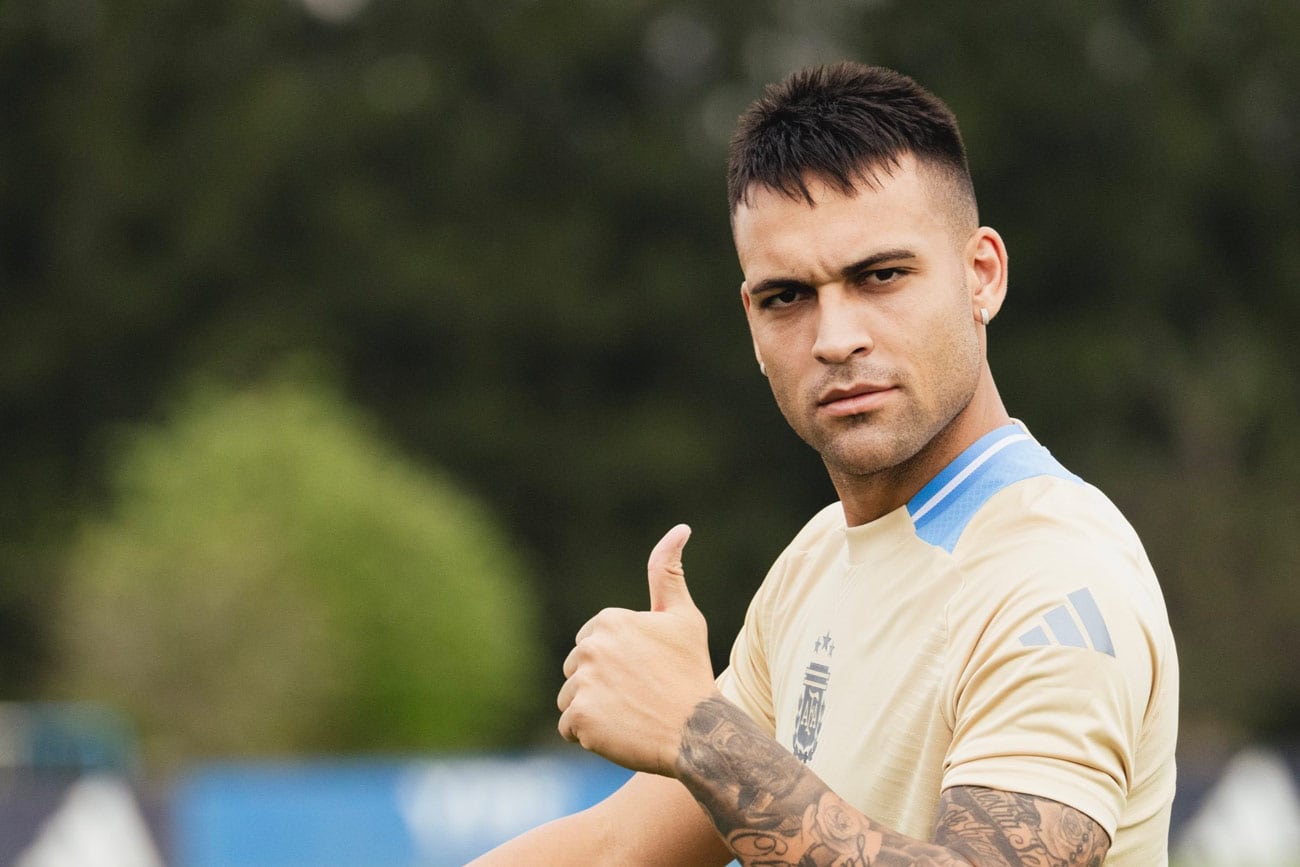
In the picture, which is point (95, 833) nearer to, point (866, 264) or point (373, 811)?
point (373, 811)

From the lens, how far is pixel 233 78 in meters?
44.2

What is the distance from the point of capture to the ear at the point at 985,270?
3.61m

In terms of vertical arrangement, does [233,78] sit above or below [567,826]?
above

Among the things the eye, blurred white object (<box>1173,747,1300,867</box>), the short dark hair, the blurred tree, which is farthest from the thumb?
the blurred tree

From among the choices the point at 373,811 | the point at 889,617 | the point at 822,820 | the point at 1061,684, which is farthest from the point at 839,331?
the point at 373,811

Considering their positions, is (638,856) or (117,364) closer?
(638,856)

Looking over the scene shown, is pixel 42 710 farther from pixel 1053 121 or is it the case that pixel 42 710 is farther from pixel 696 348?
pixel 1053 121

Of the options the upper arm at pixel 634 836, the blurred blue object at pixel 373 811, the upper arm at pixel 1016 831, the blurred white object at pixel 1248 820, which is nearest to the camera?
the upper arm at pixel 1016 831

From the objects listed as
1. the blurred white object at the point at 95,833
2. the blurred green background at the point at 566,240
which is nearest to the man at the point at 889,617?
the blurred white object at the point at 95,833

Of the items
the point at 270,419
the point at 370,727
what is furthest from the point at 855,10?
the point at 370,727

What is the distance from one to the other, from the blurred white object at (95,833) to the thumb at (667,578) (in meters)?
12.3

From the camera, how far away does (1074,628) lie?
2990 mm

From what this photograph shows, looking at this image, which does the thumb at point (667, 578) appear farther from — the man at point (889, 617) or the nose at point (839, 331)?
the nose at point (839, 331)

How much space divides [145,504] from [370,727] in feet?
19.2
